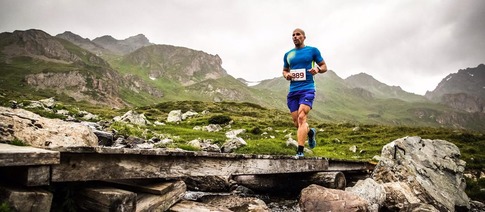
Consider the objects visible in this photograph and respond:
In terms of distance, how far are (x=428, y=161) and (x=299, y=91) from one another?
780 centimetres

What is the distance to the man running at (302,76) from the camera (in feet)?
29.3

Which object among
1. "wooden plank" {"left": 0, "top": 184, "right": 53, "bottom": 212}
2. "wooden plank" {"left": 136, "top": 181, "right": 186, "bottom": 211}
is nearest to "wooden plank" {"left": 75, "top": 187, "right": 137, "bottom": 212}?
"wooden plank" {"left": 136, "top": 181, "right": 186, "bottom": 211}

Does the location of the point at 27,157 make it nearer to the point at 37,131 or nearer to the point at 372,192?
the point at 37,131

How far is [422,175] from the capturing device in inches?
444

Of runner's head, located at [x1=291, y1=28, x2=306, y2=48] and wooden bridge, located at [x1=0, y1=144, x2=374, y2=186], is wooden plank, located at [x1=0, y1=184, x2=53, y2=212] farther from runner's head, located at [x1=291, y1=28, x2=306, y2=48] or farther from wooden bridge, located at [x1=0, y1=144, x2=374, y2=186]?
runner's head, located at [x1=291, y1=28, x2=306, y2=48]

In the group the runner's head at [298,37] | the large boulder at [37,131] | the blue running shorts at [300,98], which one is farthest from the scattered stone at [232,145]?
the large boulder at [37,131]

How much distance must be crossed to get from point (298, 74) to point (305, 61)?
454 millimetres

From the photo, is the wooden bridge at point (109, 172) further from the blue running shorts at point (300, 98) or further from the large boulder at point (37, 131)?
the blue running shorts at point (300, 98)

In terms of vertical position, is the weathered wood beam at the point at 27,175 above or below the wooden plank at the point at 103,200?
above

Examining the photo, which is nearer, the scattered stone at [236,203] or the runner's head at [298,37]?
the scattered stone at [236,203]

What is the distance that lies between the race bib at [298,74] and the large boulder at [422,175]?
427 centimetres

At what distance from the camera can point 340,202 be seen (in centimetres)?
686

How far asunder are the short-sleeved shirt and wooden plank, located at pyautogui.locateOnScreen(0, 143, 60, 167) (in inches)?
280

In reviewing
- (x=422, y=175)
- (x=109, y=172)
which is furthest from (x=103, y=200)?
(x=422, y=175)
